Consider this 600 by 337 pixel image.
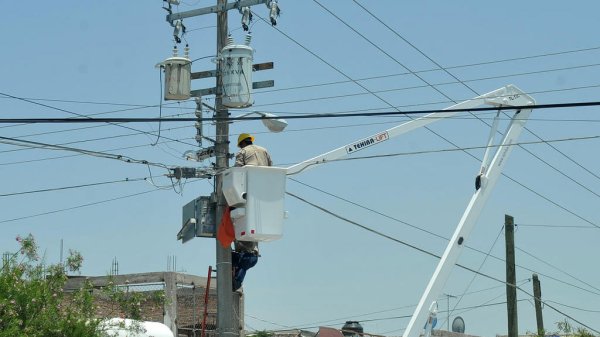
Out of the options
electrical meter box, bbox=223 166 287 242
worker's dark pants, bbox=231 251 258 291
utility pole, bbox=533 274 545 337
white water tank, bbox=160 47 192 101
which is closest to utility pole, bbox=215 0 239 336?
worker's dark pants, bbox=231 251 258 291

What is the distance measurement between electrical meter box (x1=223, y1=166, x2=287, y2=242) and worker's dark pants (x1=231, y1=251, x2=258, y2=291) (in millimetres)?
597

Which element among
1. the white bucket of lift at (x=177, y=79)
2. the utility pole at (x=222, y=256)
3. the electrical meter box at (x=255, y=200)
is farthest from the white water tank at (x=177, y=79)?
the electrical meter box at (x=255, y=200)

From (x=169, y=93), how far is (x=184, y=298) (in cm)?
718

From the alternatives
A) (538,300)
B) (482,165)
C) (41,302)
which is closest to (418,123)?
(482,165)

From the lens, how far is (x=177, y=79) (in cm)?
2000

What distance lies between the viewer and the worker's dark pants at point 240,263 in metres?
19.3

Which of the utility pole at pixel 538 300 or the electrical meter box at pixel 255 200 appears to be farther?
the utility pole at pixel 538 300

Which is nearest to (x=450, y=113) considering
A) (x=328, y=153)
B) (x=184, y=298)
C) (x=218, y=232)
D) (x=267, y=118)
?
(x=328, y=153)

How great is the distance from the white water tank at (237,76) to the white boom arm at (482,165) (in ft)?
5.12

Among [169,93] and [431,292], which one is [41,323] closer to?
[169,93]

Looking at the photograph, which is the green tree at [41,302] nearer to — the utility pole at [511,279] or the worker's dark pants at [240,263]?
the worker's dark pants at [240,263]

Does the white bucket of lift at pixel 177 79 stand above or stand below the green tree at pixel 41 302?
above

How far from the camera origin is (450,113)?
21.6m

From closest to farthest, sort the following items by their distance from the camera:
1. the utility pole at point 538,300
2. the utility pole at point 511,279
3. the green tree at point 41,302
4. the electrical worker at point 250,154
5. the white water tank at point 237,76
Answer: the green tree at point 41,302, the electrical worker at point 250,154, the white water tank at point 237,76, the utility pole at point 511,279, the utility pole at point 538,300
